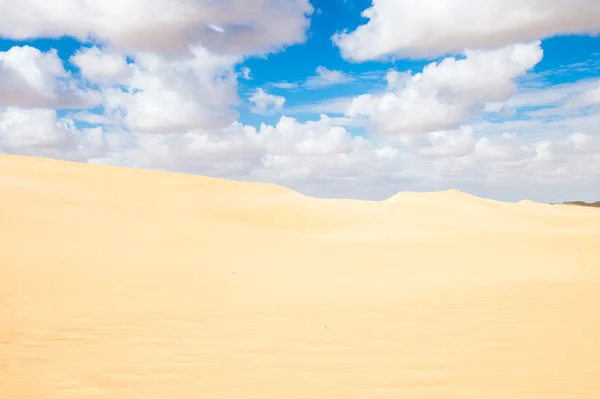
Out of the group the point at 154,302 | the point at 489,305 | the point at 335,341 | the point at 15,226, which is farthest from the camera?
the point at 15,226

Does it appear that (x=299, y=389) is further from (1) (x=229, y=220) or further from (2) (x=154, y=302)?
(1) (x=229, y=220)

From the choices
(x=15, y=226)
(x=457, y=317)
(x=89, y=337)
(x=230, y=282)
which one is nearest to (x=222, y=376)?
(x=89, y=337)

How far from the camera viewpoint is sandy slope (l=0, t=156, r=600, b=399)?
4270mm

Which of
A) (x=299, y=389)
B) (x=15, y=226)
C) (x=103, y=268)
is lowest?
(x=299, y=389)

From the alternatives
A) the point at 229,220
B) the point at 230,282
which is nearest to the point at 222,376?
the point at 230,282

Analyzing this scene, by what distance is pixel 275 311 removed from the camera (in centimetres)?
769

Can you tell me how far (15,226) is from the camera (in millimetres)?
13609

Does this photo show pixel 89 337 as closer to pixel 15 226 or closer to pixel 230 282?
pixel 230 282

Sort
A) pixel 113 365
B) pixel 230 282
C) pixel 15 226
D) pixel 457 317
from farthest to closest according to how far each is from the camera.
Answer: pixel 15 226, pixel 230 282, pixel 457 317, pixel 113 365

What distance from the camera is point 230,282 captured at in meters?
10.7

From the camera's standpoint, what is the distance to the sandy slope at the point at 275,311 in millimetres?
4270

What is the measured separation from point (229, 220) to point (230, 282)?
13121mm

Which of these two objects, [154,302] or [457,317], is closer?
[457,317]

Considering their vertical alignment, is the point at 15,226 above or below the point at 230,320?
above
